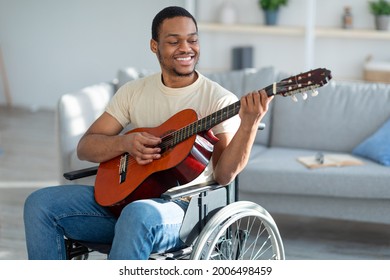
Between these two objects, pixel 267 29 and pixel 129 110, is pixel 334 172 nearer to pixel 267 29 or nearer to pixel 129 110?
pixel 129 110

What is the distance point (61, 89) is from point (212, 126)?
5219 millimetres

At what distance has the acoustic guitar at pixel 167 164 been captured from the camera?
2.46m

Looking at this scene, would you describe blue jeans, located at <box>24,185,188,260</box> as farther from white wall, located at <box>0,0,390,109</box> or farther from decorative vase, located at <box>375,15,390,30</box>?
white wall, located at <box>0,0,390,109</box>

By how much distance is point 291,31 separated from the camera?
6.19 m

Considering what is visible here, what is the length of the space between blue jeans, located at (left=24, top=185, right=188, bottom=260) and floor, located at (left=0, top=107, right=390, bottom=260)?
3.53 feet

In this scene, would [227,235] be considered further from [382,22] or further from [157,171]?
[382,22]

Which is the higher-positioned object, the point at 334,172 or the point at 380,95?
the point at 380,95

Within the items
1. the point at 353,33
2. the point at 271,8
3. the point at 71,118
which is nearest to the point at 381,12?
the point at 353,33

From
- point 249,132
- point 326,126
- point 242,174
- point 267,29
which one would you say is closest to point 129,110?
point 249,132

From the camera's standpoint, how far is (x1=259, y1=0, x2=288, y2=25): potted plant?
6211 mm

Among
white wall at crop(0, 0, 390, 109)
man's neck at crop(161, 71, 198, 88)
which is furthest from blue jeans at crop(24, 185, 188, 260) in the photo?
white wall at crop(0, 0, 390, 109)

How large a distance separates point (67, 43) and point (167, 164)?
5.04 m

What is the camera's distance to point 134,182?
258 cm
